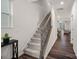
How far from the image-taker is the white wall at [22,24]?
130 inches

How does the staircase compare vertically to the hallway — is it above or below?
above

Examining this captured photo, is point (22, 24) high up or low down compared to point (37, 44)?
up

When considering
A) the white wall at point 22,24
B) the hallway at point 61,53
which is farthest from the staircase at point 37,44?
the hallway at point 61,53

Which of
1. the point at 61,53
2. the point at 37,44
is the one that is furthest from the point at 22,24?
the point at 61,53

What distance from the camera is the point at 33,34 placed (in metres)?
5.18

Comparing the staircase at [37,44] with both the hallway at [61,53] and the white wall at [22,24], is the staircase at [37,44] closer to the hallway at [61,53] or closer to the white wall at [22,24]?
the white wall at [22,24]

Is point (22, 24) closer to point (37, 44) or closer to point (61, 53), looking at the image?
point (37, 44)

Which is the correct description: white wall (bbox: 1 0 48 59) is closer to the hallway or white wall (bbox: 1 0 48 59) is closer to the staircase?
the staircase

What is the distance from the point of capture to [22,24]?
412 centimetres

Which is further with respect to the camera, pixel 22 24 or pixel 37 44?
pixel 37 44

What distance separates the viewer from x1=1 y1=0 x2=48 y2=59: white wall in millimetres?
3298

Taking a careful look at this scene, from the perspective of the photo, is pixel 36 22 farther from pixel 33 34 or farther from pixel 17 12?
pixel 17 12

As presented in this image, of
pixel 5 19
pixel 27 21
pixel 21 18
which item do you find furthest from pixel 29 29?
pixel 5 19

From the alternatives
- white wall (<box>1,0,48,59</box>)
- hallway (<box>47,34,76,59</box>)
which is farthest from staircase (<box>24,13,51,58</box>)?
hallway (<box>47,34,76,59</box>)
